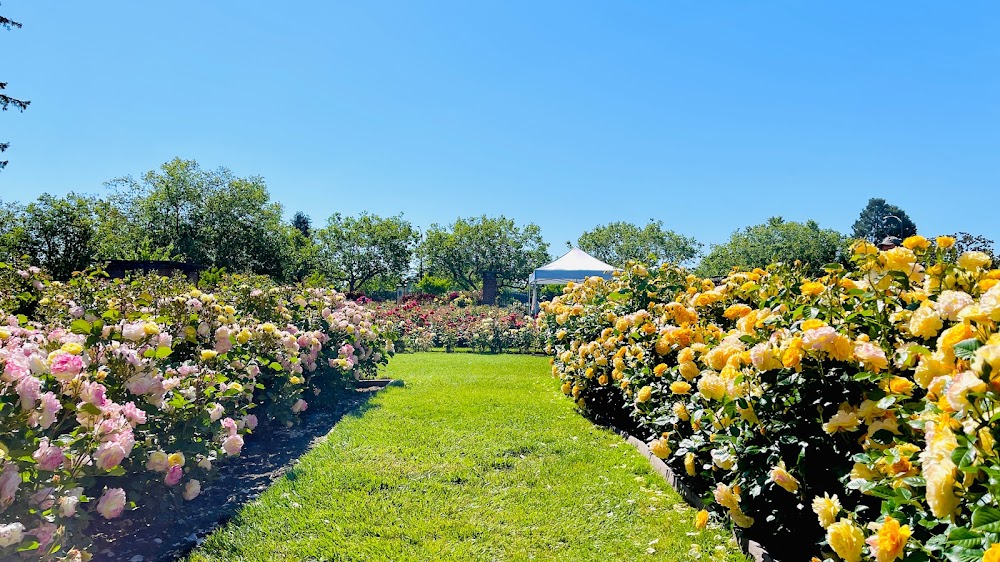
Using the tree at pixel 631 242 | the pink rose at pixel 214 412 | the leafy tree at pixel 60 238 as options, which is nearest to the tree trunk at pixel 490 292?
the leafy tree at pixel 60 238

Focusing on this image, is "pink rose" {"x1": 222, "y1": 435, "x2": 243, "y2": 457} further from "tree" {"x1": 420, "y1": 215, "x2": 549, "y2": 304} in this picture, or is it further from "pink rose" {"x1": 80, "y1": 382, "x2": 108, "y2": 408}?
"tree" {"x1": 420, "y1": 215, "x2": 549, "y2": 304}

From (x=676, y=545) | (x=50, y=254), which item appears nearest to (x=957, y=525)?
(x=676, y=545)

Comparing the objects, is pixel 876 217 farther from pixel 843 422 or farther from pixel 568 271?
pixel 843 422

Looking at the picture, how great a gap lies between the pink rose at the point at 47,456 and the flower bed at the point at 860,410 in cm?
248

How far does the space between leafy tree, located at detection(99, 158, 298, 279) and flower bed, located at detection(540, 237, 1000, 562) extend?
2238 cm

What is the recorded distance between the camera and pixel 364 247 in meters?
28.2

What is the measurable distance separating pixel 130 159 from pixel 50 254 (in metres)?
14.1

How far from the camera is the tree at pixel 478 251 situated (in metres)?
34.3

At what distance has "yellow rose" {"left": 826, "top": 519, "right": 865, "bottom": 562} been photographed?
4.57 feet

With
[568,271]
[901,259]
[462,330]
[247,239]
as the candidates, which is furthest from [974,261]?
[247,239]

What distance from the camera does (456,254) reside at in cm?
3447

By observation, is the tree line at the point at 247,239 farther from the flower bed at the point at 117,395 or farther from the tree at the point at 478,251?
the flower bed at the point at 117,395

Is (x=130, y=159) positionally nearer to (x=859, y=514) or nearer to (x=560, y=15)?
(x=560, y=15)

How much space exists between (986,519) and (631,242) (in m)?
44.0
